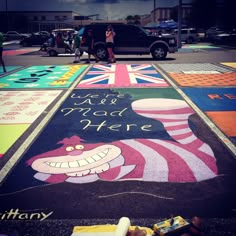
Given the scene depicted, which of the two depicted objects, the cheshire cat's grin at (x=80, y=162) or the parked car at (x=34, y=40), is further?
the parked car at (x=34, y=40)

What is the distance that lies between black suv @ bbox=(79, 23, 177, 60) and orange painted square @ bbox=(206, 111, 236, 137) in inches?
496

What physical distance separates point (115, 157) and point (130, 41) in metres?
15.5

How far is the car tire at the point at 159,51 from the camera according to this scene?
19891 millimetres

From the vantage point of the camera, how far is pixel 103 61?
19.7m

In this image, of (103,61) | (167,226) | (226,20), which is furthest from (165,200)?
(226,20)

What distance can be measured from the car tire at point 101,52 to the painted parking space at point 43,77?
9.72 feet

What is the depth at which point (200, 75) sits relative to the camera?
44.7 feet

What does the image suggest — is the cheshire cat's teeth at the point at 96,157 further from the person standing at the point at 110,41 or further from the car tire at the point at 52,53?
the car tire at the point at 52,53

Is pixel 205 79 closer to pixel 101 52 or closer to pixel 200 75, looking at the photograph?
pixel 200 75

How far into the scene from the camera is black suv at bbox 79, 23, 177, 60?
19.6 metres

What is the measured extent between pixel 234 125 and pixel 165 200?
3.64 m

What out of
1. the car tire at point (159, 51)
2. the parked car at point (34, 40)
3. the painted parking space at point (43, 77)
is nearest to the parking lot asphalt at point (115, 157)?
the painted parking space at point (43, 77)

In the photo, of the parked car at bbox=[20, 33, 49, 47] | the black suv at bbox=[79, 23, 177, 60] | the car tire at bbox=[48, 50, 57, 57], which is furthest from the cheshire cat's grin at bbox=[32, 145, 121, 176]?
the parked car at bbox=[20, 33, 49, 47]

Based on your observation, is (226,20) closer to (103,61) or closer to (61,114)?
(103,61)
